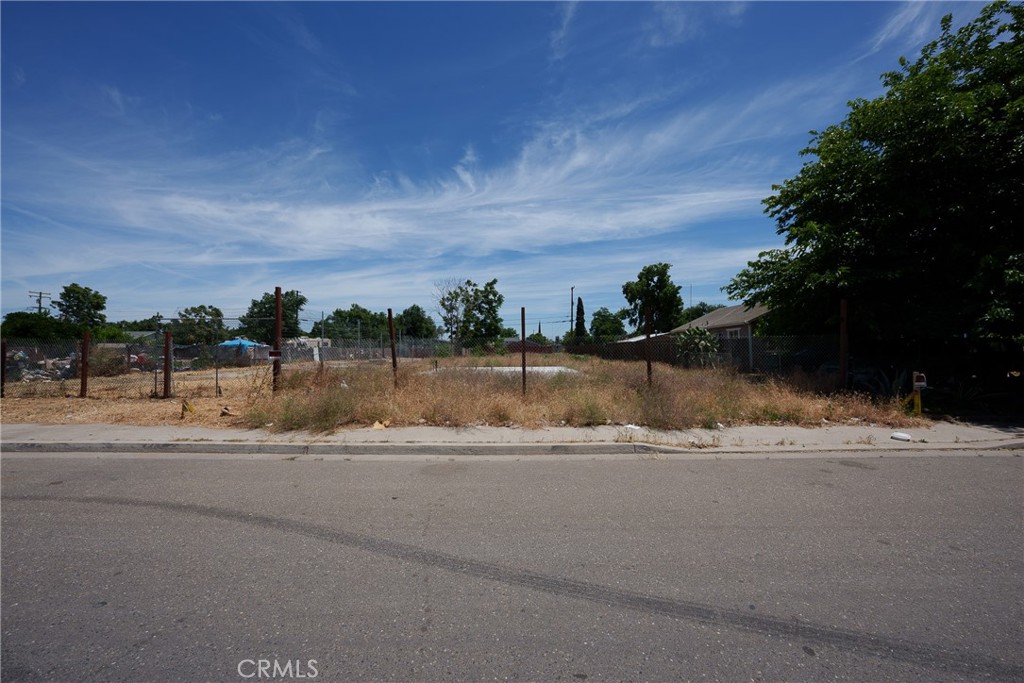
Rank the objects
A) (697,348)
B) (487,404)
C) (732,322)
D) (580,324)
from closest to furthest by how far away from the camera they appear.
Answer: (487,404), (697,348), (732,322), (580,324)

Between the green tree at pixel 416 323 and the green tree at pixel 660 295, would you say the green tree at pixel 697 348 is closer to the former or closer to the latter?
the green tree at pixel 660 295

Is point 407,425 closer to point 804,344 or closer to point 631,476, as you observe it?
point 631,476

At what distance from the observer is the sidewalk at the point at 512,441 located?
23.2ft

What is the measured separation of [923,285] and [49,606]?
1560 centimetres

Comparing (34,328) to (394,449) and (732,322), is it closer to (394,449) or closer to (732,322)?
(394,449)

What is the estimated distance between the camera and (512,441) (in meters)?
7.33

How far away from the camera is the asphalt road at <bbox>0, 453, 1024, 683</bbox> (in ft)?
8.21

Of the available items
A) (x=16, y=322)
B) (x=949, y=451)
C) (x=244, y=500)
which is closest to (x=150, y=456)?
(x=244, y=500)

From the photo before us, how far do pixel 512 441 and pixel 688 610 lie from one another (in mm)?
4515

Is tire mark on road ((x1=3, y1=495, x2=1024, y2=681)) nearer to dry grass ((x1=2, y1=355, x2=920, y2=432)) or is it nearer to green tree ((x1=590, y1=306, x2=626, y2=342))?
dry grass ((x1=2, y1=355, x2=920, y2=432))

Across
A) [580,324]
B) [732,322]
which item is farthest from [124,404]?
[580,324]

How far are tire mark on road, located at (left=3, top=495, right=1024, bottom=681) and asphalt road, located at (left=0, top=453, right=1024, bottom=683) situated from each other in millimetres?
15

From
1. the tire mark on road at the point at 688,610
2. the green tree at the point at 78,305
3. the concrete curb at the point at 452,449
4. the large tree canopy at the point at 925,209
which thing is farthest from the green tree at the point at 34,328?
the large tree canopy at the point at 925,209

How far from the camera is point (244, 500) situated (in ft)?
16.1
